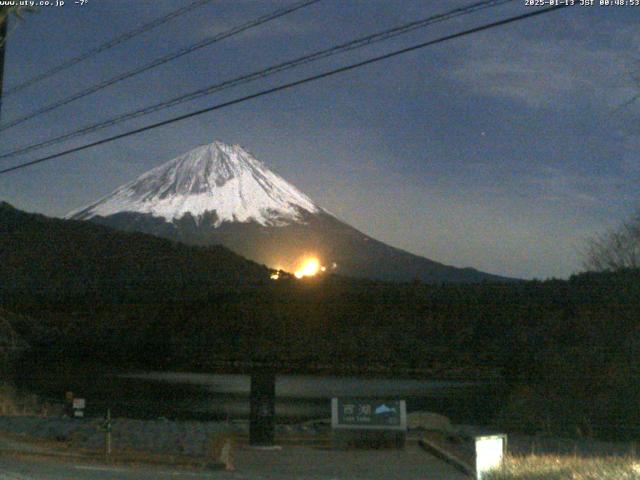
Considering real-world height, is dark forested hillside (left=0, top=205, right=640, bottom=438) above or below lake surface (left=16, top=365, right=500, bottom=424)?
above

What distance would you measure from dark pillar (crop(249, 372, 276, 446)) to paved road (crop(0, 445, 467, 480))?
1.06 ft

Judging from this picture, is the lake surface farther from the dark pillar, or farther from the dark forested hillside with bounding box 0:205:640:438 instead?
the dark pillar

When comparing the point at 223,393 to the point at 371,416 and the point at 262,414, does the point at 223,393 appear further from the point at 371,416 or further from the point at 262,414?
the point at 262,414

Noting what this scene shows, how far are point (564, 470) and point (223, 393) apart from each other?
114ft

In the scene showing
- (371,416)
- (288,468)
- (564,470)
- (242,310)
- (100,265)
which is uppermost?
(100,265)

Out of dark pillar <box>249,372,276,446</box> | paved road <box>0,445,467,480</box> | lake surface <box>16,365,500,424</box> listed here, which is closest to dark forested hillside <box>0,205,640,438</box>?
lake surface <box>16,365,500,424</box>

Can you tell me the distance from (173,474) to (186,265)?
77829 millimetres

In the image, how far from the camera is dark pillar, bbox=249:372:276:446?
57.7 feet

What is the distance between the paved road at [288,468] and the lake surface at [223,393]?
40.9 feet

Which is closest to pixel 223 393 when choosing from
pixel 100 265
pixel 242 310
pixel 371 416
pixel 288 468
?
pixel 371 416

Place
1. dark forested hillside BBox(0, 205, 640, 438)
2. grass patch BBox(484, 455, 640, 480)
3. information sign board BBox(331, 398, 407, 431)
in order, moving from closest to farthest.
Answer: grass patch BBox(484, 455, 640, 480) < information sign board BBox(331, 398, 407, 431) < dark forested hillside BBox(0, 205, 640, 438)

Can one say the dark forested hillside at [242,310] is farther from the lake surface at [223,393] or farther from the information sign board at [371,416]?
the information sign board at [371,416]

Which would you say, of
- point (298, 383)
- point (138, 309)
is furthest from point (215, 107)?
point (138, 309)

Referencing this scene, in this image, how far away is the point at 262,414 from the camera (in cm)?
1756
